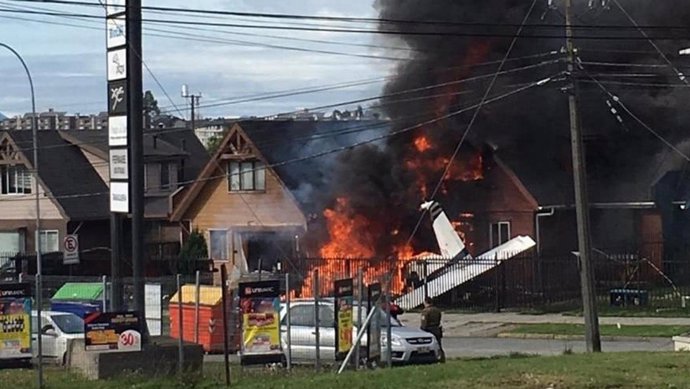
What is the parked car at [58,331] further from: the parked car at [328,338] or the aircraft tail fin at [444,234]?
the aircraft tail fin at [444,234]

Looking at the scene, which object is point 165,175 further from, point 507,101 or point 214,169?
point 507,101

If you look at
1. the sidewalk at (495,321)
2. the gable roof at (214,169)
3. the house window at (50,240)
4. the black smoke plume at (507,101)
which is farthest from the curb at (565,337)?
the house window at (50,240)

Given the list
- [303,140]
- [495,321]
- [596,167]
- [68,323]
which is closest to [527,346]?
[495,321]

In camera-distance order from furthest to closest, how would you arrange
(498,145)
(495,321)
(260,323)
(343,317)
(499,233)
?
(498,145) < (499,233) < (495,321) < (343,317) < (260,323)

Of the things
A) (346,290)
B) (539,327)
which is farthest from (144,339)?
(539,327)

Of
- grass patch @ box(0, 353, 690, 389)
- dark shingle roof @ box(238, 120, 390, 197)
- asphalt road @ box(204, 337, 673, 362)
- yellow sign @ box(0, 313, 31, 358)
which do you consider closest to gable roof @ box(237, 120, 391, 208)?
dark shingle roof @ box(238, 120, 390, 197)

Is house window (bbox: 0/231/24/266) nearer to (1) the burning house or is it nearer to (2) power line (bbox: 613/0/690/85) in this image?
(1) the burning house

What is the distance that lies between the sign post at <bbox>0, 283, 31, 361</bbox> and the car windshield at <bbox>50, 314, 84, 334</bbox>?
21.0 feet

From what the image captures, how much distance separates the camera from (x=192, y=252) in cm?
5116

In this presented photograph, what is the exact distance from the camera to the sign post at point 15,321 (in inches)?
741

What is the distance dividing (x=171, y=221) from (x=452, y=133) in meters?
14.1

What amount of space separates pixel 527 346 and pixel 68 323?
10.9m

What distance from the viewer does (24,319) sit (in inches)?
750

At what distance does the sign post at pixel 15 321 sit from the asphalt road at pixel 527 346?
753 centimetres
